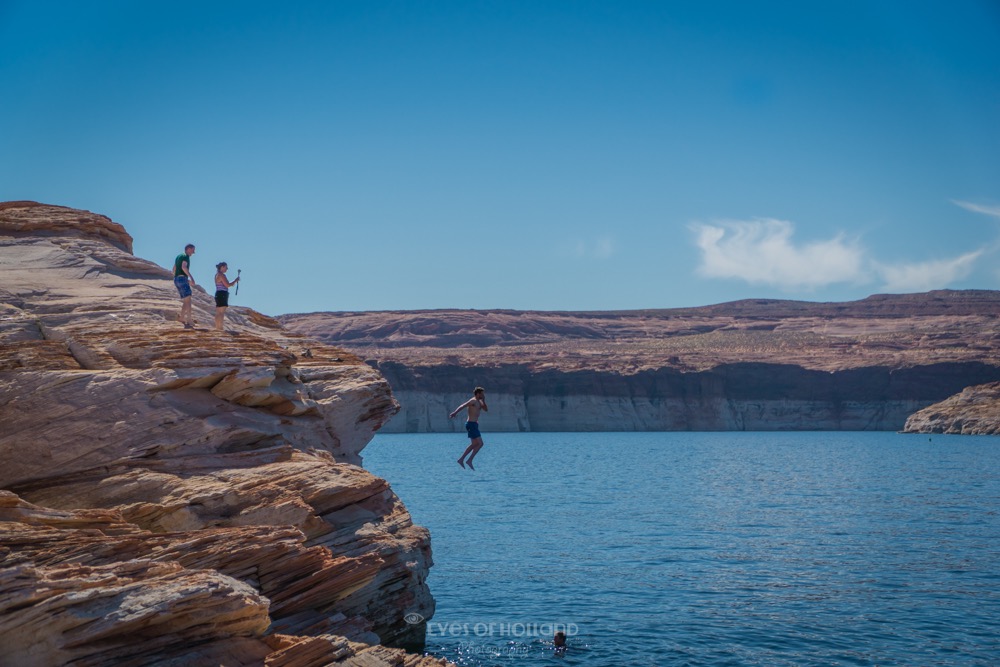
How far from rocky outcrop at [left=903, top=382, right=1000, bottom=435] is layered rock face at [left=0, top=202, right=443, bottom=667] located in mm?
106096

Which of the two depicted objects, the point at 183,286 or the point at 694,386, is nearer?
the point at 183,286

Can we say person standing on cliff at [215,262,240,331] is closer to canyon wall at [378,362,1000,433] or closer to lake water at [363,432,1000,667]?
lake water at [363,432,1000,667]

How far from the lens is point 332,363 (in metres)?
23.5

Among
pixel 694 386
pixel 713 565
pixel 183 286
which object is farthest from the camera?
pixel 694 386

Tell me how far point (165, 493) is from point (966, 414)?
114 m

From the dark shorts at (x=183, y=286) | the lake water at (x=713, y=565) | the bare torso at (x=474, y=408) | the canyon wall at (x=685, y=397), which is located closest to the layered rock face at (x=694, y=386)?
the canyon wall at (x=685, y=397)

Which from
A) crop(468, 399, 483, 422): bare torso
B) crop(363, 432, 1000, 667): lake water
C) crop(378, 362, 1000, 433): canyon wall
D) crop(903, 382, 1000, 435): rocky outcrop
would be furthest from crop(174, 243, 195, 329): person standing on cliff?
crop(903, 382, 1000, 435): rocky outcrop

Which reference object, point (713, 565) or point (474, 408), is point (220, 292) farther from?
point (713, 565)

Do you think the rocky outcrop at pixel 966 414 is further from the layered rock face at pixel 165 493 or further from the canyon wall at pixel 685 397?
the layered rock face at pixel 165 493

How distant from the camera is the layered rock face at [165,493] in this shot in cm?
1191

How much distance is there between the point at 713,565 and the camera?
2931cm

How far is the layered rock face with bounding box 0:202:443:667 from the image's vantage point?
11.9 metres

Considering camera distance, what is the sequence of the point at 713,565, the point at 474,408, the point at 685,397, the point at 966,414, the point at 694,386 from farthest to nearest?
the point at 685,397 → the point at 694,386 → the point at 966,414 → the point at 713,565 → the point at 474,408

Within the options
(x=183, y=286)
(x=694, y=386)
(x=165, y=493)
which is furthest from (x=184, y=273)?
(x=694, y=386)
